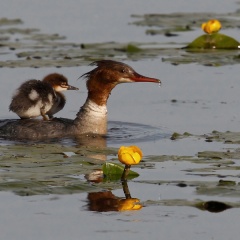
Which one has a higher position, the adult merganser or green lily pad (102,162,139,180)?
the adult merganser

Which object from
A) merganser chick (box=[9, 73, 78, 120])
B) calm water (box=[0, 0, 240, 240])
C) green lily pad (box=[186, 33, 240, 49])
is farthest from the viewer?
green lily pad (box=[186, 33, 240, 49])

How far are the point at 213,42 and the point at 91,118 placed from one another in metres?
4.65

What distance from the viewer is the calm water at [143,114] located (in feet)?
30.0

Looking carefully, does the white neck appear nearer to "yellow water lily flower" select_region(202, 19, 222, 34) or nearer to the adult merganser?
the adult merganser

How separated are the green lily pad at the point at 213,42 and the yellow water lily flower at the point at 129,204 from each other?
327 inches

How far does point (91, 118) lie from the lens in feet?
45.7

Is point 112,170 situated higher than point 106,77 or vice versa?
point 106,77

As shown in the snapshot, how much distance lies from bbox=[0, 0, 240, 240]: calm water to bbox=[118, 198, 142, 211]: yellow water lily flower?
3.8 inches

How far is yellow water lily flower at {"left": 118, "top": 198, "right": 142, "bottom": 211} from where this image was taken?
969 centimetres

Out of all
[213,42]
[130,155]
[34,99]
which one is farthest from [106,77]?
[213,42]

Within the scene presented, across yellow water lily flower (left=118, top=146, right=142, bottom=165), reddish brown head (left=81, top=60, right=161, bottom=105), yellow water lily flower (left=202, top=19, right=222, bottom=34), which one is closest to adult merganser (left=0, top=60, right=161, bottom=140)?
reddish brown head (left=81, top=60, right=161, bottom=105)

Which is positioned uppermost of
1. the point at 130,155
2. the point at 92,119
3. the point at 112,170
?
the point at 92,119

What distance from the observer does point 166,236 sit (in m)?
8.91

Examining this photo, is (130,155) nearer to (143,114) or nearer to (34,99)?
(34,99)
